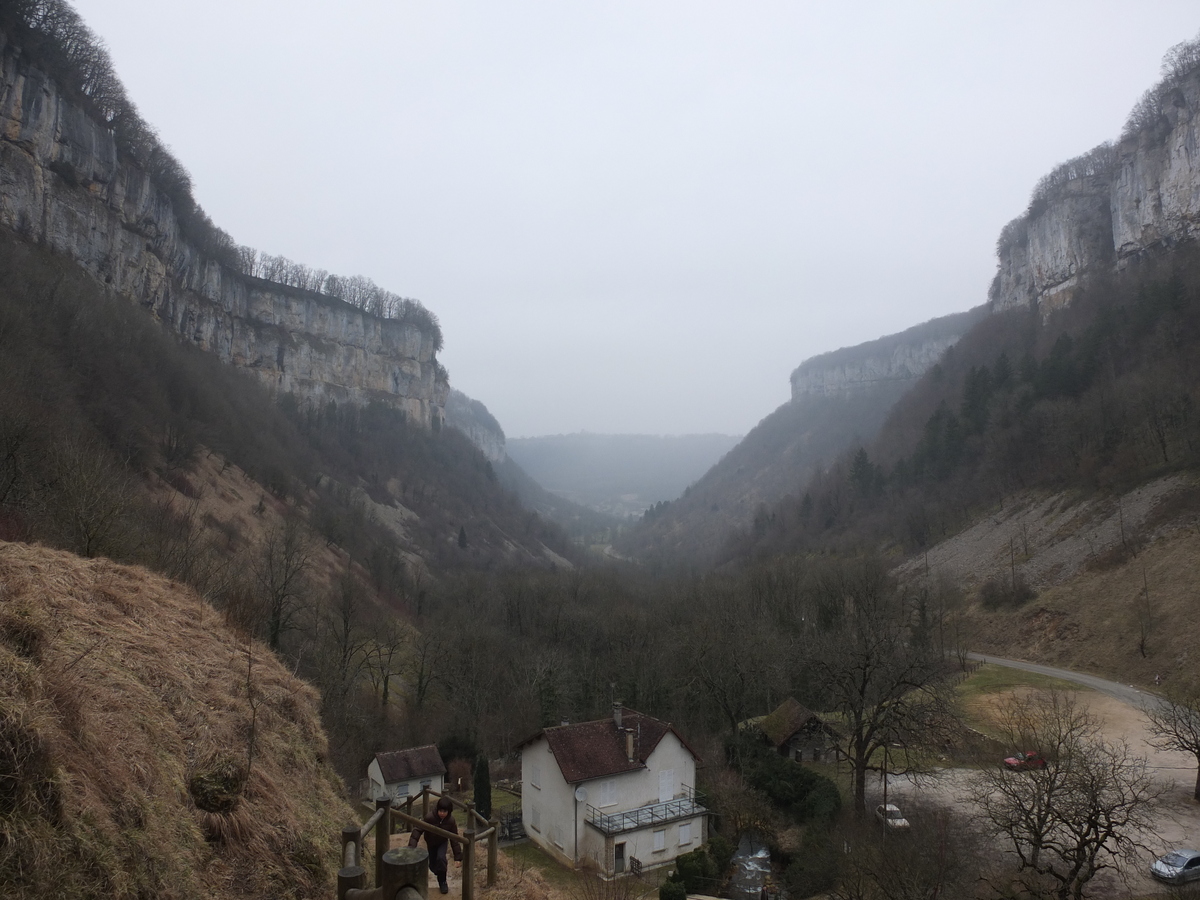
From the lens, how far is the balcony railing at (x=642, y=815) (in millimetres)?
23000

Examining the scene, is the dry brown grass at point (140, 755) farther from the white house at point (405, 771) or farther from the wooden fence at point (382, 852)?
the white house at point (405, 771)

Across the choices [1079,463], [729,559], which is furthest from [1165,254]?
[729,559]

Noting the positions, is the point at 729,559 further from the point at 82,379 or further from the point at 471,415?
the point at 471,415

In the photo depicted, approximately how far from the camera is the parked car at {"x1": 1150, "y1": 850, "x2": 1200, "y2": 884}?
50.1ft

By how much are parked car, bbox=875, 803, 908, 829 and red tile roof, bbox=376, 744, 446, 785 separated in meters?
17.9

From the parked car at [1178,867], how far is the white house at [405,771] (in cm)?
2374

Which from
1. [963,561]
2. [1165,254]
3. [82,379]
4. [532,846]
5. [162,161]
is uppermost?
[162,161]

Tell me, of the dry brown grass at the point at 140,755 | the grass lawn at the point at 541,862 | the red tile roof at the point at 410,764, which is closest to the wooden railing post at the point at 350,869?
the dry brown grass at the point at 140,755

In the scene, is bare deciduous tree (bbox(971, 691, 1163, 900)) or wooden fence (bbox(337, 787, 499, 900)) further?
bare deciduous tree (bbox(971, 691, 1163, 900))

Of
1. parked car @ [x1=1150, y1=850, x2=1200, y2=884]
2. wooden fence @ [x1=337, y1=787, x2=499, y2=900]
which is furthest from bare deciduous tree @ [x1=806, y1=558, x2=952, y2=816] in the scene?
wooden fence @ [x1=337, y1=787, x2=499, y2=900]

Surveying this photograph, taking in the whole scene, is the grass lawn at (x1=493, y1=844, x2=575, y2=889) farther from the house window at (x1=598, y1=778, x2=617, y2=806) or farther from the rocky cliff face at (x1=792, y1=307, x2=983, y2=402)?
the rocky cliff face at (x1=792, y1=307, x2=983, y2=402)

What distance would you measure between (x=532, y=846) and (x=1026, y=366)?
220ft

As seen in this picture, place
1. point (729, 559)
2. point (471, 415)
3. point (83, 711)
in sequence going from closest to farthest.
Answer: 1. point (83, 711)
2. point (729, 559)
3. point (471, 415)

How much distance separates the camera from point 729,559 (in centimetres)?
9294
